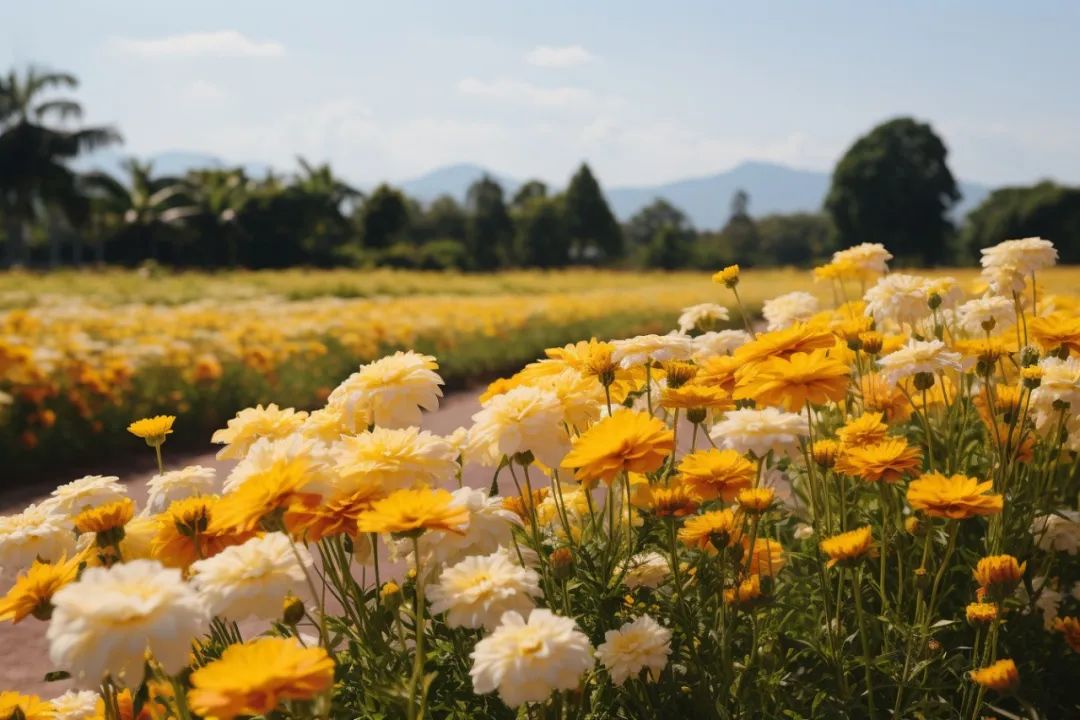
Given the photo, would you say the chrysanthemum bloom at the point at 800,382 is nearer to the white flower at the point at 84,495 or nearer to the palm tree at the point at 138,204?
the white flower at the point at 84,495

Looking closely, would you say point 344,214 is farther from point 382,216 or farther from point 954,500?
point 954,500

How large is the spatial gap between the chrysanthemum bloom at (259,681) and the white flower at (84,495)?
0.68 metres

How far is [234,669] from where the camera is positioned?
85cm

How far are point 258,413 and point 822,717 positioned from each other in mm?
1102

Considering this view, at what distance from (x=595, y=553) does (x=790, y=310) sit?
125 centimetres

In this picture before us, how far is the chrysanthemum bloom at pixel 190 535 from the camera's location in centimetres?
124

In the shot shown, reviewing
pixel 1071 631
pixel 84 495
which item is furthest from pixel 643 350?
pixel 1071 631

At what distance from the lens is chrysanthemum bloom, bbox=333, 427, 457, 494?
1.24 meters

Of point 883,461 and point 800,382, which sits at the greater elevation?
point 800,382

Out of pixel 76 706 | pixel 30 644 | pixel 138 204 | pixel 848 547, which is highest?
pixel 138 204

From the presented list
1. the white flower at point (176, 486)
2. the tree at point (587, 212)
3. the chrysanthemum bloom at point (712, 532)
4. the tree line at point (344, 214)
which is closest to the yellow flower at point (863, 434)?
the chrysanthemum bloom at point (712, 532)

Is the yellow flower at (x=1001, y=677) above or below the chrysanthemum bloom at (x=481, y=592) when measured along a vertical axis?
below

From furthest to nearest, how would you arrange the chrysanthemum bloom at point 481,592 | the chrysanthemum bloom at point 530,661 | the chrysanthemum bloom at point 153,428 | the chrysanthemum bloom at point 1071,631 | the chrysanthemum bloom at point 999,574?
the chrysanthemum bloom at point 1071,631
the chrysanthemum bloom at point 153,428
the chrysanthemum bloom at point 999,574
the chrysanthemum bloom at point 481,592
the chrysanthemum bloom at point 530,661

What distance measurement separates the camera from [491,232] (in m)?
42.3
